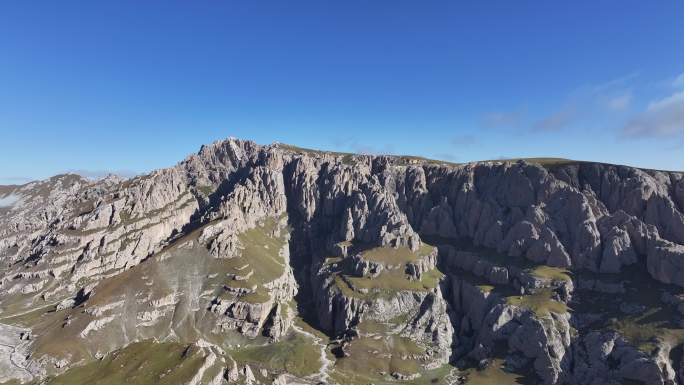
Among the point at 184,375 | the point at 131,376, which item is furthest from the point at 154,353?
the point at 184,375

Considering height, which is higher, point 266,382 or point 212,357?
point 212,357

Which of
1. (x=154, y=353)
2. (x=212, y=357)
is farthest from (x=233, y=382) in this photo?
(x=154, y=353)

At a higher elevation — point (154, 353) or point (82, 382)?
point (154, 353)

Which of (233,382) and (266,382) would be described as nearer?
(233,382)

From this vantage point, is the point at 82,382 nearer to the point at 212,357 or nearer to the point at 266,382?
the point at 212,357

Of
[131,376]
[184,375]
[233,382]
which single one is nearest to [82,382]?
[131,376]

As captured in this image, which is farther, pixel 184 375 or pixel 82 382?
pixel 82 382

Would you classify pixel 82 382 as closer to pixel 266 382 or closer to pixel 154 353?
pixel 154 353
